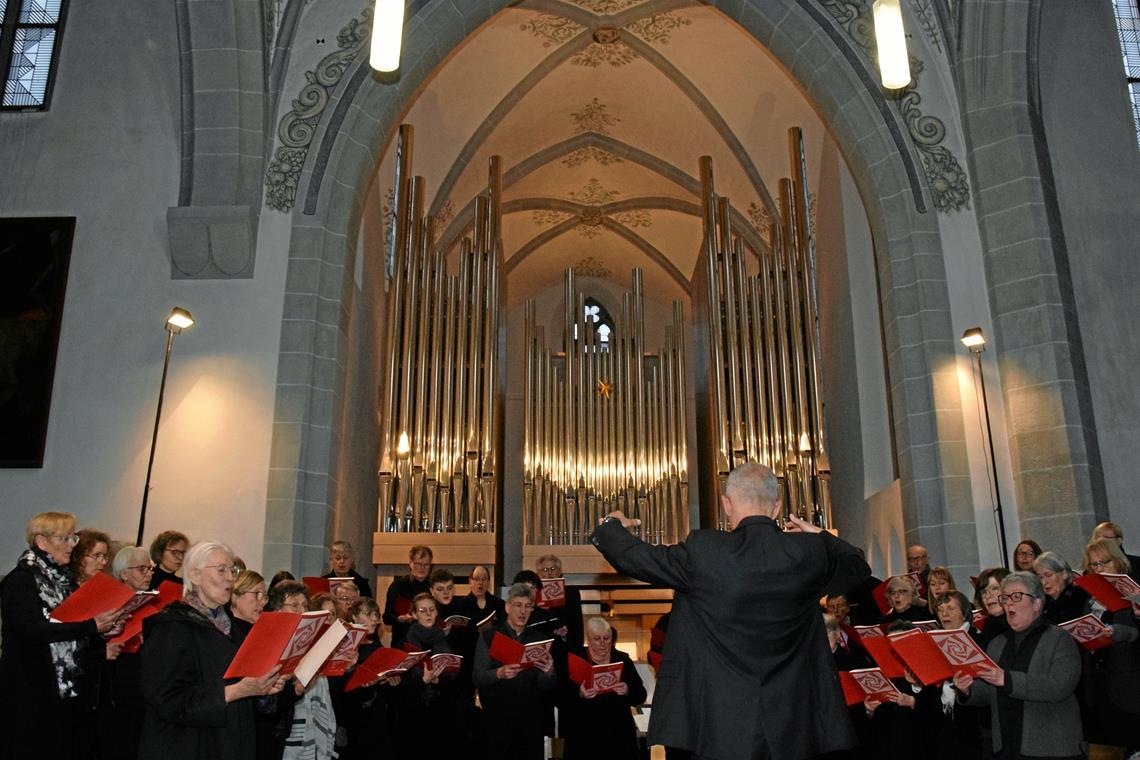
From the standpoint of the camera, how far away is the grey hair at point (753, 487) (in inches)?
116

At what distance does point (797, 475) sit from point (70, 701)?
6.89 metres

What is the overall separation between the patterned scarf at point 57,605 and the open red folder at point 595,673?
2.01 m

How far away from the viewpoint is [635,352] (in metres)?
12.3

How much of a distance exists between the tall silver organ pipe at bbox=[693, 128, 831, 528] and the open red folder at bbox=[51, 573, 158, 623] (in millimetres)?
6711

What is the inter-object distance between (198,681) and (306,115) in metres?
5.65

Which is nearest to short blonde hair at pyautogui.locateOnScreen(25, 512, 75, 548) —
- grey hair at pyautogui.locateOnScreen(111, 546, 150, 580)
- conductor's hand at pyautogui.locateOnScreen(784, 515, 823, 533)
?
grey hair at pyautogui.locateOnScreen(111, 546, 150, 580)

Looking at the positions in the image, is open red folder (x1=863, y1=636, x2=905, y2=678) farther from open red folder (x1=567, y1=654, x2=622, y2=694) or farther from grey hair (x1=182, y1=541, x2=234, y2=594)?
grey hair (x1=182, y1=541, x2=234, y2=594)

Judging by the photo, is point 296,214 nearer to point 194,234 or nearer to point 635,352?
point 194,234

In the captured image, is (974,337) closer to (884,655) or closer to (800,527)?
(884,655)

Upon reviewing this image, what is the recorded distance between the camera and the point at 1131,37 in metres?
8.68

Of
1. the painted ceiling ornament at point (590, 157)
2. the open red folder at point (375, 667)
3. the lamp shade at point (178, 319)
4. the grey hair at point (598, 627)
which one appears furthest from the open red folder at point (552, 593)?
the painted ceiling ornament at point (590, 157)

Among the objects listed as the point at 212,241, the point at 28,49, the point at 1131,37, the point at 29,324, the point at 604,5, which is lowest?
the point at 29,324

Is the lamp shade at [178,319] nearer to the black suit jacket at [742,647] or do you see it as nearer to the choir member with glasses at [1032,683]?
the black suit jacket at [742,647]

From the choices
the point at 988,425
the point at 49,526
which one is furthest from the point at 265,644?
the point at 988,425
